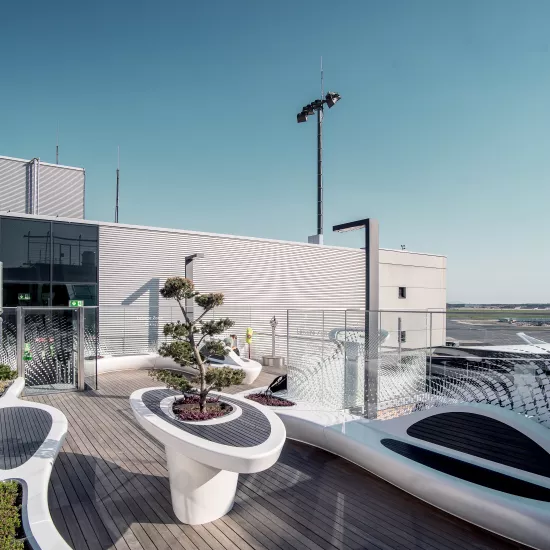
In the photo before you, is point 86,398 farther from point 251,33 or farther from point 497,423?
point 251,33

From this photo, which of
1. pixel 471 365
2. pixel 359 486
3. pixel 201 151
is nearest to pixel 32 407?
pixel 359 486

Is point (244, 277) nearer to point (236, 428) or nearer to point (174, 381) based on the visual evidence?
point (174, 381)

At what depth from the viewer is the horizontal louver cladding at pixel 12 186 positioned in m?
13.2

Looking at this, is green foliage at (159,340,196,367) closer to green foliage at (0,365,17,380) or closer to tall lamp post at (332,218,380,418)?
tall lamp post at (332,218,380,418)

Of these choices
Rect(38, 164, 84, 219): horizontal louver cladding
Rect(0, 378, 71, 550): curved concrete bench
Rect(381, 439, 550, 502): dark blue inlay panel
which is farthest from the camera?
Rect(38, 164, 84, 219): horizontal louver cladding

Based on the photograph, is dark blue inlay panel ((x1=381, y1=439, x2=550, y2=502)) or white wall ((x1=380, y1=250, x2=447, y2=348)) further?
white wall ((x1=380, y1=250, x2=447, y2=348))

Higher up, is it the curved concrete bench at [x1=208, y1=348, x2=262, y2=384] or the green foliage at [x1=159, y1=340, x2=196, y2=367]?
the green foliage at [x1=159, y1=340, x2=196, y2=367]

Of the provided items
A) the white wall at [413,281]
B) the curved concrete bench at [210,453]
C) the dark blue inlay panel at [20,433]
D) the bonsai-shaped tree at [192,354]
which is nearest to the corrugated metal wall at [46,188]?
the dark blue inlay panel at [20,433]

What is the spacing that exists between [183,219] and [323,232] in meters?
6.86

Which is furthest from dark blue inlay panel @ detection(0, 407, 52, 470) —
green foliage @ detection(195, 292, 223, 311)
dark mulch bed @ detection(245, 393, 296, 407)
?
dark mulch bed @ detection(245, 393, 296, 407)

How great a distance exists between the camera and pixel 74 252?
40.7 feet

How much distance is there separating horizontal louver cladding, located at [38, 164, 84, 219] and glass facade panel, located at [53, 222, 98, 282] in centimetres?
161

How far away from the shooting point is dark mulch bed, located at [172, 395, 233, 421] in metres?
4.36

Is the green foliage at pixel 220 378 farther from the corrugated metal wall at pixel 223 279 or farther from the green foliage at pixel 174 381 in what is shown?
the corrugated metal wall at pixel 223 279
